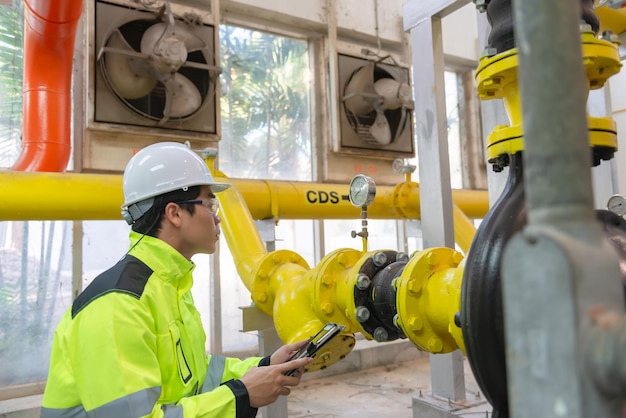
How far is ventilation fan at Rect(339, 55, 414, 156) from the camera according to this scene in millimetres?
3959

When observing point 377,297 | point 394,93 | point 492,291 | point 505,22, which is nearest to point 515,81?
point 505,22

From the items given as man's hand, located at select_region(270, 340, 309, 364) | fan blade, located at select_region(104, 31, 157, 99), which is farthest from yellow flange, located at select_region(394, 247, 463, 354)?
fan blade, located at select_region(104, 31, 157, 99)

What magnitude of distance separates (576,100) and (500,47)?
518mm

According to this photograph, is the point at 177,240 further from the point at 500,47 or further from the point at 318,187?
the point at 318,187

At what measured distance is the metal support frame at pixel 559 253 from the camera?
342mm

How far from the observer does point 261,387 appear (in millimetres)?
1188

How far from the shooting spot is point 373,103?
4023mm

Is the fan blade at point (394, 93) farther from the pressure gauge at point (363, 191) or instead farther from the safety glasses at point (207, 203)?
the safety glasses at point (207, 203)

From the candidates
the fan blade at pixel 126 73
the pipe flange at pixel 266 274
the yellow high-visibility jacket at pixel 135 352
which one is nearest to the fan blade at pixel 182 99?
the fan blade at pixel 126 73

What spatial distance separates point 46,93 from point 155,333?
1955 mm

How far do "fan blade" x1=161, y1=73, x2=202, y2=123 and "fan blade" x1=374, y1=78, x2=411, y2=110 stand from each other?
1.46 m

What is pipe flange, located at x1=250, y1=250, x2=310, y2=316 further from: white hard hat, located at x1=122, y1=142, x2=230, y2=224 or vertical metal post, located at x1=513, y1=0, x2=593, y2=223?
vertical metal post, located at x1=513, y1=0, x2=593, y2=223

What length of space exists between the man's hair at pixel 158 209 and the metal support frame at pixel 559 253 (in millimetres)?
1119

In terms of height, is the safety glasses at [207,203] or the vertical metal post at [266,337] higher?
the safety glasses at [207,203]
